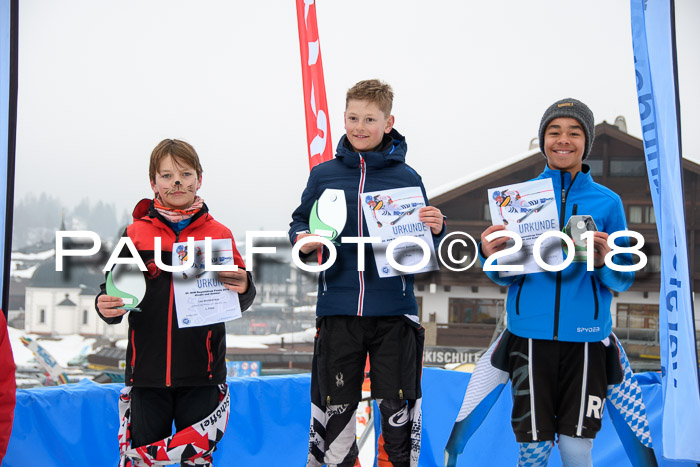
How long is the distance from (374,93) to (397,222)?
0.48m

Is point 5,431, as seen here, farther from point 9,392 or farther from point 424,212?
point 424,212

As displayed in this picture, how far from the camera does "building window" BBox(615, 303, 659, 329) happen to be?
12031 mm

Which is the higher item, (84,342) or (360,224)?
(360,224)

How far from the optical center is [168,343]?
6.43 feet

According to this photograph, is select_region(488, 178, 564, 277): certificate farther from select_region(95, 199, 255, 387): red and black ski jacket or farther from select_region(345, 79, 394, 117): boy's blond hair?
select_region(95, 199, 255, 387): red and black ski jacket

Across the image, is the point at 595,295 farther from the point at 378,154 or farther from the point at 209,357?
the point at 209,357

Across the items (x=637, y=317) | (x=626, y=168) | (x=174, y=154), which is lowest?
(x=637, y=317)

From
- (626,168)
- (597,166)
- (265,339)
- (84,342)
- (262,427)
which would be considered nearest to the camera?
(262,427)

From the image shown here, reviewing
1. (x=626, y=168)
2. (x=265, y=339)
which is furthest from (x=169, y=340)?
(x=265, y=339)

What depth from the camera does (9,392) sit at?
2.23 metres

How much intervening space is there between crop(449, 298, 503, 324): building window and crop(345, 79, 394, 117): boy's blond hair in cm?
1125

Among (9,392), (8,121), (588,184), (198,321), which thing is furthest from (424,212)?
(8,121)

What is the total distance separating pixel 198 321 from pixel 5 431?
0.98 metres

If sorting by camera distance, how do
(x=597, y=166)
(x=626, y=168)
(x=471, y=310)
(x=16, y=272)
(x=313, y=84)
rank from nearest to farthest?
(x=313, y=84)
(x=16, y=272)
(x=626, y=168)
(x=597, y=166)
(x=471, y=310)
